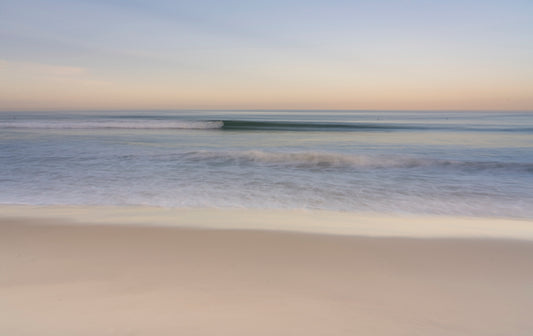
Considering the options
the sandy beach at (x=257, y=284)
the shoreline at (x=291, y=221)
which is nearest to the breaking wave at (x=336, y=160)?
the shoreline at (x=291, y=221)

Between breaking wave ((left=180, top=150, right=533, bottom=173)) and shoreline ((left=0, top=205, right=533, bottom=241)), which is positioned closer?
shoreline ((left=0, top=205, right=533, bottom=241))

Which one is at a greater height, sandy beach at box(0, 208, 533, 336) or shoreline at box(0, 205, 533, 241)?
sandy beach at box(0, 208, 533, 336)

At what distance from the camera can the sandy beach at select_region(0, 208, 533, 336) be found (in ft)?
6.58

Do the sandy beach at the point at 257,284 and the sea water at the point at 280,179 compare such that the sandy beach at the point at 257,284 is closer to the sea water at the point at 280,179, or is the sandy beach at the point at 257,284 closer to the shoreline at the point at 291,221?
the shoreline at the point at 291,221

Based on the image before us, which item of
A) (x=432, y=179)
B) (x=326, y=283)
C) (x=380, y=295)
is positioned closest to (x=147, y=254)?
(x=326, y=283)

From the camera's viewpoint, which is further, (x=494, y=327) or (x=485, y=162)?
(x=485, y=162)

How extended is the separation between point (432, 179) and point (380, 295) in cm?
636

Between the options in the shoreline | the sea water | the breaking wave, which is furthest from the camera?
the breaking wave

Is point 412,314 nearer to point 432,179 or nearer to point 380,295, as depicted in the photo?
point 380,295

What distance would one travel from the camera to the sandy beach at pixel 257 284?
6.58 ft

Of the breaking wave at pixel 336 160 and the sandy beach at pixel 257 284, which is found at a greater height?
the sandy beach at pixel 257 284

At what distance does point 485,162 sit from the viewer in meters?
10.5

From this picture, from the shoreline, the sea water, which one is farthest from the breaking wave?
the shoreline

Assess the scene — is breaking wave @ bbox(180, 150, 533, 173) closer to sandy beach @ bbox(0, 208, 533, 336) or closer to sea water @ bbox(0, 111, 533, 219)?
sea water @ bbox(0, 111, 533, 219)
